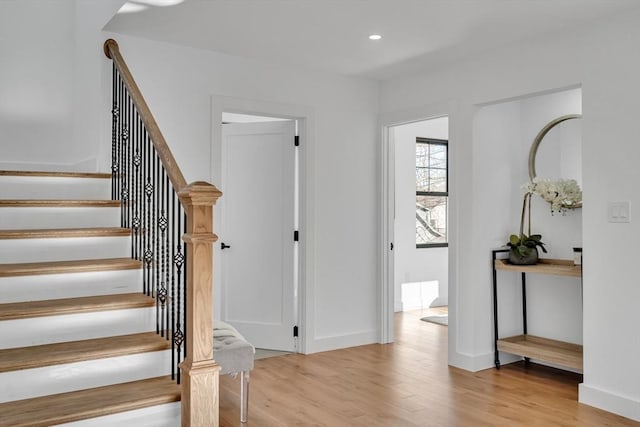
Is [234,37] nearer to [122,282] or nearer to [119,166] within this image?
[119,166]

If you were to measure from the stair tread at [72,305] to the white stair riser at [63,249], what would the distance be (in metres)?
0.37

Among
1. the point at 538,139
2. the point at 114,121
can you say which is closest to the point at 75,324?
the point at 114,121

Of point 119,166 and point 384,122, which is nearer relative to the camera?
point 119,166

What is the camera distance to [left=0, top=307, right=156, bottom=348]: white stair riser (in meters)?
2.55

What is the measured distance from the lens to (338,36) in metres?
3.90

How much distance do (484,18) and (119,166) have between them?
267 cm

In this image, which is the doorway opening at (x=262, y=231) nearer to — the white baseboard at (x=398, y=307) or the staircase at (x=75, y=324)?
the staircase at (x=75, y=324)

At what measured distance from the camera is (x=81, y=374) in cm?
247

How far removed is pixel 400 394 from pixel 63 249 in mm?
2385

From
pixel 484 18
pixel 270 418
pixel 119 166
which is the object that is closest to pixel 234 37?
pixel 119 166

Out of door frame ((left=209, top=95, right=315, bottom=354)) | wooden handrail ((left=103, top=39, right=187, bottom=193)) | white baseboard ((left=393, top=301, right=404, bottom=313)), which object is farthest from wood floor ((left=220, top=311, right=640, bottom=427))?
white baseboard ((left=393, top=301, right=404, bottom=313))

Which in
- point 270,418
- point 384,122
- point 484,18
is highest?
point 484,18

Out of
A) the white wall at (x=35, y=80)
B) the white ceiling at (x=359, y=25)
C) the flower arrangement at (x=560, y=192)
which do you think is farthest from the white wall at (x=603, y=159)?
the white wall at (x=35, y=80)

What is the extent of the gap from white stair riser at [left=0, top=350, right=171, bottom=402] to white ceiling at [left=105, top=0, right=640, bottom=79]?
2140 mm
